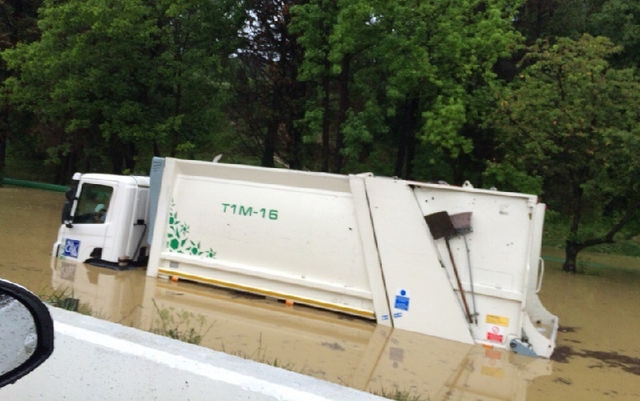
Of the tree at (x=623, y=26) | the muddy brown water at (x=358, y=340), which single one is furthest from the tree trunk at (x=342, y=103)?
the muddy brown water at (x=358, y=340)

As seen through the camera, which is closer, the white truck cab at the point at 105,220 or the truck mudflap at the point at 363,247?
the truck mudflap at the point at 363,247

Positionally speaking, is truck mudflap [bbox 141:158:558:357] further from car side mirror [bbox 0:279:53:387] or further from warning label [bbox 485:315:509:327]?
car side mirror [bbox 0:279:53:387]

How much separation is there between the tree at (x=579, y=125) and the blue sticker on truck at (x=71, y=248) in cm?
1032

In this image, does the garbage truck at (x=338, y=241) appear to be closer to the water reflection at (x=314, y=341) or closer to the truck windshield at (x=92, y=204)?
the truck windshield at (x=92, y=204)

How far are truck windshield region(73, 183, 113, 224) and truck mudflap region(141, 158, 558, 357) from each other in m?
1.16

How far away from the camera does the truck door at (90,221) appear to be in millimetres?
11812

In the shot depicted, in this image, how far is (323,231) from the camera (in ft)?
32.6

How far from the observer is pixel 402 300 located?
9273mm

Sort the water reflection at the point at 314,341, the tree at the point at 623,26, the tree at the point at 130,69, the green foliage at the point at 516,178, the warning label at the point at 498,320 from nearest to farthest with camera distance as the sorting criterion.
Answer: the water reflection at the point at 314,341
the warning label at the point at 498,320
the green foliage at the point at 516,178
the tree at the point at 130,69
the tree at the point at 623,26

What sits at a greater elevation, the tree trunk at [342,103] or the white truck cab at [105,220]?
the tree trunk at [342,103]

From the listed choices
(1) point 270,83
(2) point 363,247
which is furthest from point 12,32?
(2) point 363,247

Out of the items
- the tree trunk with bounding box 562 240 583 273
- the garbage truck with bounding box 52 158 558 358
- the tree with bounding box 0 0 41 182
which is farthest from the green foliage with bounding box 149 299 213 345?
the tree with bounding box 0 0 41 182

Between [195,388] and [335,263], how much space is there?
5725mm

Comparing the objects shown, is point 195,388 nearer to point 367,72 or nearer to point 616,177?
point 616,177
